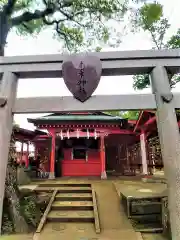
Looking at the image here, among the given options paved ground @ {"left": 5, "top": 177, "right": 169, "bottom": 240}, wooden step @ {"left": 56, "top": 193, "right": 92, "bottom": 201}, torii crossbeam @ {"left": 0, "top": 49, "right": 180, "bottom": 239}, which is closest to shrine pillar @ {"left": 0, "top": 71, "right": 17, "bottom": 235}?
torii crossbeam @ {"left": 0, "top": 49, "right": 180, "bottom": 239}

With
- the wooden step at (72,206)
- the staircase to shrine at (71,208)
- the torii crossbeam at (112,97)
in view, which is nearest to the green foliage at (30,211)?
the staircase to shrine at (71,208)

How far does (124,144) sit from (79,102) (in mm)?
17068

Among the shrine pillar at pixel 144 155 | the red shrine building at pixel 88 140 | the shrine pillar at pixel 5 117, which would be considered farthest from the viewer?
the shrine pillar at pixel 144 155

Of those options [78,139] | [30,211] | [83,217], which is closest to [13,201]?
[30,211]

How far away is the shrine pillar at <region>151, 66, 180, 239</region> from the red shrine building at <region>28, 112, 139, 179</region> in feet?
31.9

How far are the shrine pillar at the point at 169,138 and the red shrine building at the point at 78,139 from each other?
971 centimetres

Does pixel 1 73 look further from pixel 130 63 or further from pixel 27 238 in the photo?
pixel 27 238

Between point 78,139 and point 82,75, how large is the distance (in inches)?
484

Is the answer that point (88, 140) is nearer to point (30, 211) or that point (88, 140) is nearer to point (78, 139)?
point (78, 139)

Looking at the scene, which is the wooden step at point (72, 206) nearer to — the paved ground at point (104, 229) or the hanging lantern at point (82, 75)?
the paved ground at point (104, 229)

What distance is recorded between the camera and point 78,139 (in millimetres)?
16047

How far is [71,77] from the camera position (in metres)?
Result: 4.02

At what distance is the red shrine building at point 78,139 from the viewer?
13.8 meters

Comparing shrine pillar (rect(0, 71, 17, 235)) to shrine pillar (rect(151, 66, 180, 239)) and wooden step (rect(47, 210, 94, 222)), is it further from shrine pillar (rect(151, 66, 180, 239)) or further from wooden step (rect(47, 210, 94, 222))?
wooden step (rect(47, 210, 94, 222))
